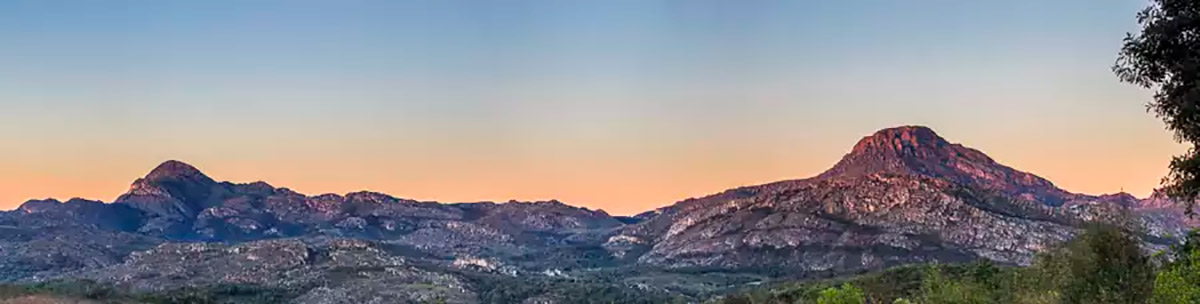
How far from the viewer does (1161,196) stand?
2728 centimetres

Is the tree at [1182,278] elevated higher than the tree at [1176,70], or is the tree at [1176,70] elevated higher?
the tree at [1176,70]

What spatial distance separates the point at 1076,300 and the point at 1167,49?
13.0 metres

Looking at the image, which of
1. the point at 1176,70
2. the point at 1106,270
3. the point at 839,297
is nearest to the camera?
the point at 1176,70

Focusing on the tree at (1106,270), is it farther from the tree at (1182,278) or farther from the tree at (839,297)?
the tree at (839,297)

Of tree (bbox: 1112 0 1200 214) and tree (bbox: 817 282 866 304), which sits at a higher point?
tree (bbox: 1112 0 1200 214)

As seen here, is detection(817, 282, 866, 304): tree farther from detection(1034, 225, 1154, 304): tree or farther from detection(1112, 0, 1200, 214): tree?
detection(1112, 0, 1200, 214): tree

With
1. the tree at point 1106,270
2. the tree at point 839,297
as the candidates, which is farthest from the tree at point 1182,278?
the tree at point 839,297

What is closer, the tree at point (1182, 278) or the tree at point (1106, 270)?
the tree at point (1182, 278)

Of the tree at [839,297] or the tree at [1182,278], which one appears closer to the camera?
the tree at [1182,278]

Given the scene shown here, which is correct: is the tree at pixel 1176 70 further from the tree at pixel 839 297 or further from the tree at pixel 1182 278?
the tree at pixel 839 297

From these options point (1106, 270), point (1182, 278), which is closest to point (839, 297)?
point (1106, 270)

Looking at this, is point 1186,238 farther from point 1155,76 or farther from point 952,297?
point 952,297

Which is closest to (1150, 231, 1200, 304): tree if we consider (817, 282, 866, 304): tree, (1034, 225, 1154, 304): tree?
(1034, 225, 1154, 304): tree

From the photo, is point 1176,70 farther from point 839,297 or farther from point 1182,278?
point 839,297
